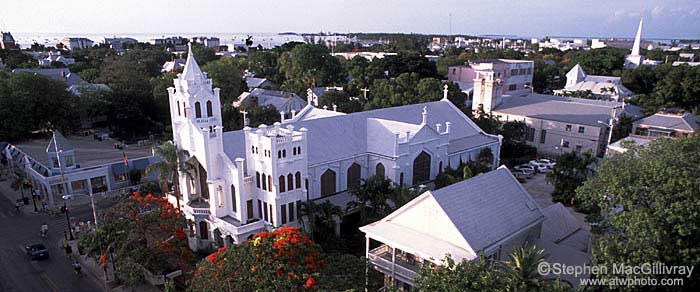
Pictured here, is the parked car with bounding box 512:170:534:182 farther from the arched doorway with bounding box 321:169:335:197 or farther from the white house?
the arched doorway with bounding box 321:169:335:197

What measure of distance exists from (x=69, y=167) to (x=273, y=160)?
90.6 ft

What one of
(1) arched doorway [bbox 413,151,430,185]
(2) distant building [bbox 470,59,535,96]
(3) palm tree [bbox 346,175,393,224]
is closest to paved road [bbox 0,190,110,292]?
(3) palm tree [bbox 346,175,393,224]

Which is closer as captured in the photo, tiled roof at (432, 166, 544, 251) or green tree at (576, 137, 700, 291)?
green tree at (576, 137, 700, 291)

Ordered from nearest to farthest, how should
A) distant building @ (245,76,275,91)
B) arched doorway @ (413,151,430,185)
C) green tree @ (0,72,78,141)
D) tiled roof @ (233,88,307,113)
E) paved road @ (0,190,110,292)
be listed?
paved road @ (0,190,110,292), arched doorway @ (413,151,430,185), green tree @ (0,72,78,141), tiled roof @ (233,88,307,113), distant building @ (245,76,275,91)

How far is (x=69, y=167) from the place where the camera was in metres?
45.6

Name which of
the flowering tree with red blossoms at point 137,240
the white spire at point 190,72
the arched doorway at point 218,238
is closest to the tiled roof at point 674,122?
the arched doorway at point 218,238

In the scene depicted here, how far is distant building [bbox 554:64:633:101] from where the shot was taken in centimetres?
8462

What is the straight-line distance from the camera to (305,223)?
33156 millimetres

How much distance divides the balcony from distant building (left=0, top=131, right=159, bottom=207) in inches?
1110

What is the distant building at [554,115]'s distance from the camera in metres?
56.8

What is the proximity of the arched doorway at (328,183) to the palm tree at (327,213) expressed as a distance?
15.1 ft

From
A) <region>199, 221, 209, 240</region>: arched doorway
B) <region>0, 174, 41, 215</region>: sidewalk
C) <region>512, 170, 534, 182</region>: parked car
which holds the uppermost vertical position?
<region>199, 221, 209, 240</region>: arched doorway

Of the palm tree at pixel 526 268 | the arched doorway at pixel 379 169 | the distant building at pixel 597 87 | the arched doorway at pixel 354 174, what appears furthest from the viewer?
the distant building at pixel 597 87

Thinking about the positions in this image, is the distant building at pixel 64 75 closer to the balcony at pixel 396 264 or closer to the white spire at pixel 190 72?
the white spire at pixel 190 72
